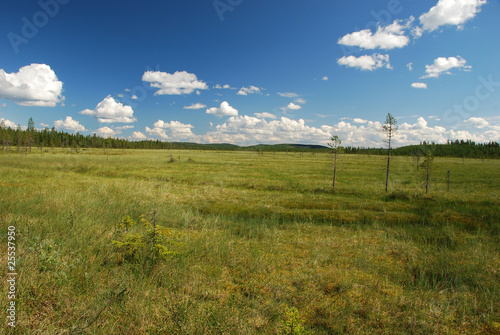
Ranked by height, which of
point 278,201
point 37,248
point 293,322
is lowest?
point 278,201

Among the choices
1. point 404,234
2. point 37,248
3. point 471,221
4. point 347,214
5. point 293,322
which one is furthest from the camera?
point 347,214

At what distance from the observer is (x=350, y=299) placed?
5371mm

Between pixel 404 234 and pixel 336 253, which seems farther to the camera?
pixel 404 234

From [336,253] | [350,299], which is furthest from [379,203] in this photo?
[350,299]

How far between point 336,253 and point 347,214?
8.42 m

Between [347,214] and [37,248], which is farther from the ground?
[37,248]

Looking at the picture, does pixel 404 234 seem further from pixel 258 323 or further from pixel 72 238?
pixel 72 238

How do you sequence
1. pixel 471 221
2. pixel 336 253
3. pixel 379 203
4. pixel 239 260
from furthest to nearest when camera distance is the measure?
pixel 379 203
pixel 471 221
pixel 336 253
pixel 239 260
